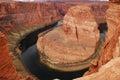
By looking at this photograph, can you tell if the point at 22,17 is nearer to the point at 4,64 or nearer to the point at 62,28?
the point at 62,28

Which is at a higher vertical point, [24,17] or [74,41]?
[74,41]

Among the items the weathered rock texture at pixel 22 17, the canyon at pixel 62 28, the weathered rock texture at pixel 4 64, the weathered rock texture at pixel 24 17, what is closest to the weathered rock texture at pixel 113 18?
the canyon at pixel 62 28

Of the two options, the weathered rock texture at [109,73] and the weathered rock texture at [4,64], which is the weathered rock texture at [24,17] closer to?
the weathered rock texture at [4,64]

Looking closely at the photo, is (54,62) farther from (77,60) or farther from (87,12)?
(87,12)

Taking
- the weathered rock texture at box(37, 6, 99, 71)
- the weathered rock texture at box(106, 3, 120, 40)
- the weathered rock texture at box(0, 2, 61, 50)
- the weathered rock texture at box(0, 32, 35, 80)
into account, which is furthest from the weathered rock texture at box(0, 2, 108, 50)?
the weathered rock texture at box(0, 32, 35, 80)

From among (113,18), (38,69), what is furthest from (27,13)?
(113,18)

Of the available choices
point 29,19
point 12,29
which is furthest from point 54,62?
point 29,19

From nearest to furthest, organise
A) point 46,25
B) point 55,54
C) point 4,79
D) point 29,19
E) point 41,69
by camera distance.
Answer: point 4,79, point 41,69, point 55,54, point 29,19, point 46,25

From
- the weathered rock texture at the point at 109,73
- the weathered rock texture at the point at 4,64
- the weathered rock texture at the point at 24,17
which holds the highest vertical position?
the weathered rock texture at the point at 109,73
